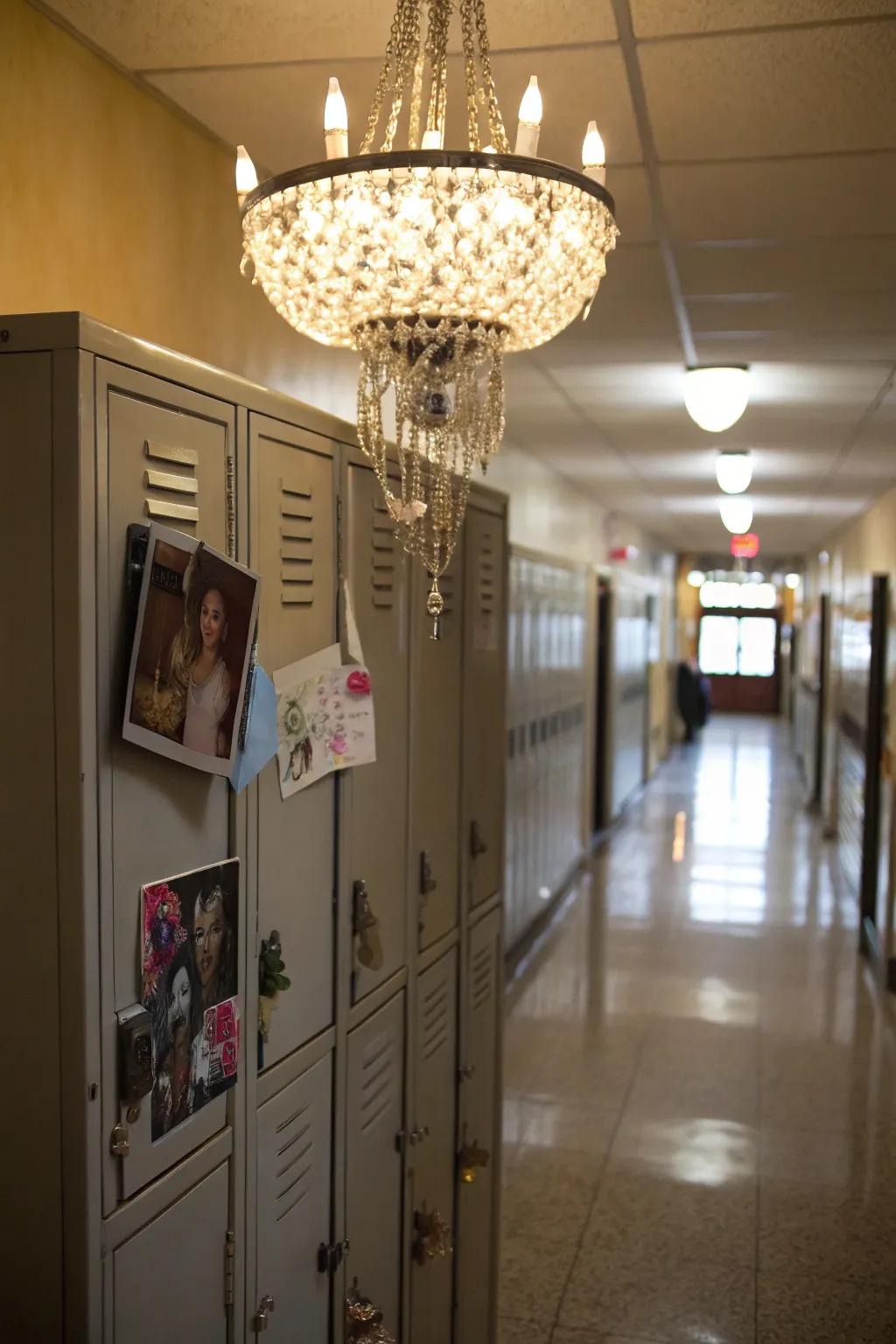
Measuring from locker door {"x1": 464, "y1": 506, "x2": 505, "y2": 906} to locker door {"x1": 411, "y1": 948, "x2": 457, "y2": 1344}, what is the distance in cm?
27

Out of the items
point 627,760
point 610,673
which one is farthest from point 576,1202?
point 627,760

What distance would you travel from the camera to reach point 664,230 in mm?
2760

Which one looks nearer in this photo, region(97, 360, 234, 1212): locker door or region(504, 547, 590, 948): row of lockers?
region(97, 360, 234, 1212): locker door

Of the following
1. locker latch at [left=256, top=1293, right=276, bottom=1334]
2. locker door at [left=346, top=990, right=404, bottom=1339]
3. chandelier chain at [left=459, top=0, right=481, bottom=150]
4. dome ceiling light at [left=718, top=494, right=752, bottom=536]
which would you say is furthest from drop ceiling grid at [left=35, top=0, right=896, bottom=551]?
dome ceiling light at [left=718, top=494, right=752, bottom=536]

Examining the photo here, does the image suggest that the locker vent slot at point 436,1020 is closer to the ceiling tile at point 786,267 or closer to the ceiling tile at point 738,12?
the ceiling tile at point 738,12

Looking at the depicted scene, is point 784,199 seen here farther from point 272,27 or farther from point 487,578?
point 272,27

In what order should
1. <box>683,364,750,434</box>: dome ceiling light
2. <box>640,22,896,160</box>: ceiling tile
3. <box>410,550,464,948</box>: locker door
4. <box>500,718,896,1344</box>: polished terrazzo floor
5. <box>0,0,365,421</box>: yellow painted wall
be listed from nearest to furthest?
<box>0,0,365,421</box>: yellow painted wall, <box>640,22,896,160</box>: ceiling tile, <box>410,550,464,948</box>: locker door, <box>500,718,896,1344</box>: polished terrazzo floor, <box>683,364,750,434</box>: dome ceiling light

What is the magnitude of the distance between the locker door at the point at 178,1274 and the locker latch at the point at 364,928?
0.47 meters

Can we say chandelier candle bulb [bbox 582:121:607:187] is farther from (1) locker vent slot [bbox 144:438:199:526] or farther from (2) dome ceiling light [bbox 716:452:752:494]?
(2) dome ceiling light [bbox 716:452:752:494]

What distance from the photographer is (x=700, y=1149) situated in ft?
12.9

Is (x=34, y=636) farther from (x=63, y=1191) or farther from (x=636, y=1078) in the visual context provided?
(x=636, y=1078)

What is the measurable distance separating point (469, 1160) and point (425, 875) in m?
0.76

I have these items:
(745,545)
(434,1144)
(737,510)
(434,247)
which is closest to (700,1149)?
(434,1144)

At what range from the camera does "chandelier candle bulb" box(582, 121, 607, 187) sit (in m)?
1.44
